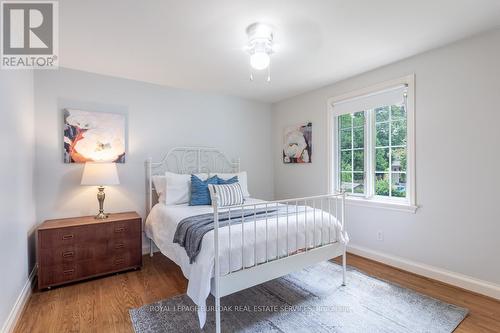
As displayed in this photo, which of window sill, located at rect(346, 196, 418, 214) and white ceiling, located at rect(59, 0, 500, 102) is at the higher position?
white ceiling, located at rect(59, 0, 500, 102)

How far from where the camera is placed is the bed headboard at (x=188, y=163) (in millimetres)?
3342

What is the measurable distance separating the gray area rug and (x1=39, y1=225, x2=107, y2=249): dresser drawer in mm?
994

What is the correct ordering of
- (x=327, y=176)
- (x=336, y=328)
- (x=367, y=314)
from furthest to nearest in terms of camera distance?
1. (x=327, y=176)
2. (x=367, y=314)
3. (x=336, y=328)

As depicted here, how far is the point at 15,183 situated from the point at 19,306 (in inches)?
39.0

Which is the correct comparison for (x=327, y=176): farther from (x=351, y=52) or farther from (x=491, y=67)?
(x=491, y=67)

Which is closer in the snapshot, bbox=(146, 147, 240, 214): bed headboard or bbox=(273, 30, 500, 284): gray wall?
bbox=(273, 30, 500, 284): gray wall

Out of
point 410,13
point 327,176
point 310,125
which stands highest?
point 410,13

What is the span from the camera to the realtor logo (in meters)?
1.79

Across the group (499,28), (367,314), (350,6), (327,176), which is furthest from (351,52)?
(367,314)

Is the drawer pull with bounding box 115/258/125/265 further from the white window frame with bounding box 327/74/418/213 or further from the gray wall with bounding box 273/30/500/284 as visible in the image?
the gray wall with bounding box 273/30/500/284

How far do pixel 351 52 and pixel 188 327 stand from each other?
9.49ft

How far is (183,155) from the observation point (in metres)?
3.64

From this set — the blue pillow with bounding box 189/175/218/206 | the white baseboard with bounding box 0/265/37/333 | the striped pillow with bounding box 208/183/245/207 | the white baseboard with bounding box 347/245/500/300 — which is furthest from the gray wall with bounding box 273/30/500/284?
the white baseboard with bounding box 0/265/37/333

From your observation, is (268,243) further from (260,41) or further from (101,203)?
(101,203)
